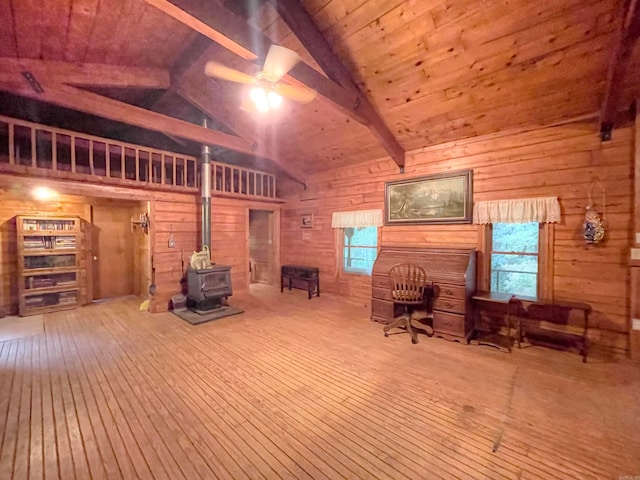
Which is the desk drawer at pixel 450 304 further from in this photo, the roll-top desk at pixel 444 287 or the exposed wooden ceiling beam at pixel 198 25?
the exposed wooden ceiling beam at pixel 198 25

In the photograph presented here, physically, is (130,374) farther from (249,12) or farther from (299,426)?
(249,12)

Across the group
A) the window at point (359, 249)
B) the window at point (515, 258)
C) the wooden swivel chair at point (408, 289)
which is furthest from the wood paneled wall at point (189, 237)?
the window at point (515, 258)

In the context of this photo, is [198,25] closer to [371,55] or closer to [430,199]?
[371,55]

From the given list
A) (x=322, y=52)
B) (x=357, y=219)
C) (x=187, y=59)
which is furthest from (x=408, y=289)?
(x=187, y=59)

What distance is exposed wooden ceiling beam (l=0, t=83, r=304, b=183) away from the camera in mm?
3201

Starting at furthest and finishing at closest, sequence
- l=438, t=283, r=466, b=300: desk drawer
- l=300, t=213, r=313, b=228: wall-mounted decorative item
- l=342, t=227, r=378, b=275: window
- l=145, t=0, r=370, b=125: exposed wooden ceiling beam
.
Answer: l=300, t=213, r=313, b=228: wall-mounted decorative item → l=342, t=227, r=378, b=275: window → l=438, t=283, r=466, b=300: desk drawer → l=145, t=0, r=370, b=125: exposed wooden ceiling beam

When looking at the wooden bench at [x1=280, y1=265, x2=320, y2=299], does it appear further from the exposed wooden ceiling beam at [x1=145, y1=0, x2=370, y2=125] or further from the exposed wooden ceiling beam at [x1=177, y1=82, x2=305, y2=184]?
the exposed wooden ceiling beam at [x1=145, y1=0, x2=370, y2=125]

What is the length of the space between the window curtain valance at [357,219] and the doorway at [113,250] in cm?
425

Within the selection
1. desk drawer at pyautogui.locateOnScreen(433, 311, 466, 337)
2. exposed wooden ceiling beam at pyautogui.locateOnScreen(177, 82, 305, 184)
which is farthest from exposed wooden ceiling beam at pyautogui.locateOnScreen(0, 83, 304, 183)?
desk drawer at pyautogui.locateOnScreen(433, 311, 466, 337)

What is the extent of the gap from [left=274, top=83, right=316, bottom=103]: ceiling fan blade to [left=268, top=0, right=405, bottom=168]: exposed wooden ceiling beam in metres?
0.48

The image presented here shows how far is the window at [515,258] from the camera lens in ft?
11.8

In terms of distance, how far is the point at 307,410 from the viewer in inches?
82.5

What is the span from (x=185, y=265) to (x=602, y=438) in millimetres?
5668

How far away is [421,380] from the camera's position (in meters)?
2.53
